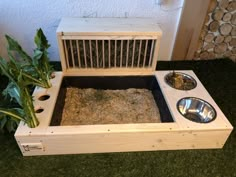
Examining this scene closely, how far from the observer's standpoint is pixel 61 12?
4.61ft

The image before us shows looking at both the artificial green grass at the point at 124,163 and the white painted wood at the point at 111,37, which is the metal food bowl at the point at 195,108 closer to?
the artificial green grass at the point at 124,163

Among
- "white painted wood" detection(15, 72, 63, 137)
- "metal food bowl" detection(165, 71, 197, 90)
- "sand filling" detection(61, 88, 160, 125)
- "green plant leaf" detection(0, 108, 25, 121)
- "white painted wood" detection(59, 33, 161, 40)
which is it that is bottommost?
"sand filling" detection(61, 88, 160, 125)

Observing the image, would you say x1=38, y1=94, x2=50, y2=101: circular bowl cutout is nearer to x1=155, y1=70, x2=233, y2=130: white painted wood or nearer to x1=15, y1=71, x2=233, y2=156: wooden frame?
x1=15, y1=71, x2=233, y2=156: wooden frame

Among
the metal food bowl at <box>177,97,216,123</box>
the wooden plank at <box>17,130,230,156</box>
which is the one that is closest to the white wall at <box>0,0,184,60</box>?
the metal food bowl at <box>177,97,216,123</box>

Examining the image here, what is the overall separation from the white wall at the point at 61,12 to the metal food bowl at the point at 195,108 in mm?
665

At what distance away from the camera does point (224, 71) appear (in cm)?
164

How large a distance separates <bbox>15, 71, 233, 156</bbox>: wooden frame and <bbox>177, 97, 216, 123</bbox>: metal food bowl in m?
0.07

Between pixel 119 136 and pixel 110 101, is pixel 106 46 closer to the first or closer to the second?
pixel 110 101

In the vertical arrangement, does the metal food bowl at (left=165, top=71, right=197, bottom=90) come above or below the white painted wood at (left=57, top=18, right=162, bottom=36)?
below

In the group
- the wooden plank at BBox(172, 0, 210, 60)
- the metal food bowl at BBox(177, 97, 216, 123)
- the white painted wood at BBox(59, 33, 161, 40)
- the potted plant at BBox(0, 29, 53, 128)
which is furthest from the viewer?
the wooden plank at BBox(172, 0, 210, 60)

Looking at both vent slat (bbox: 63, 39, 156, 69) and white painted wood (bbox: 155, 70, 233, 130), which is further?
vent slat (bbox: 63, 39, 156, 69)

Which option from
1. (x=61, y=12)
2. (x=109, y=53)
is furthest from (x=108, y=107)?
(x=61, y=12)

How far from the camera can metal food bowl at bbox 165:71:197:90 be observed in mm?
1229

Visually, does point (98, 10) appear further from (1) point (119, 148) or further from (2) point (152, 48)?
(1) point (119, 148)
